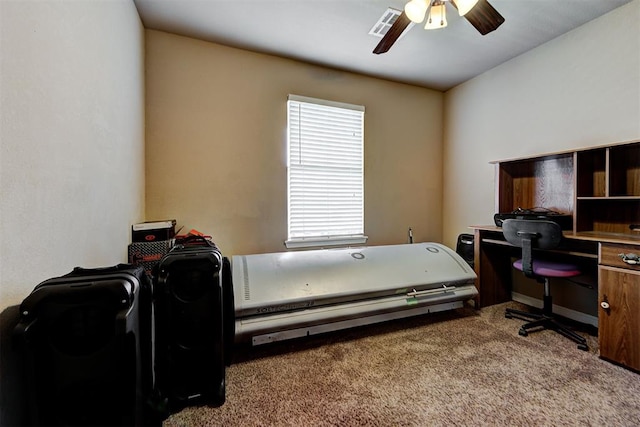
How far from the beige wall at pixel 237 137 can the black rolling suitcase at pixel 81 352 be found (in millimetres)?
1936

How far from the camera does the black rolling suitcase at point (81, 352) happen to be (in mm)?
821

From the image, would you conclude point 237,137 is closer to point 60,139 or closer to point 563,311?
point 60,139

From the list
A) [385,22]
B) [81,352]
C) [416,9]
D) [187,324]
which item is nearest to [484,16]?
[416,9]

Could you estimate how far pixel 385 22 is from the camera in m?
2.44

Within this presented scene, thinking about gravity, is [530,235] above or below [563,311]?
above

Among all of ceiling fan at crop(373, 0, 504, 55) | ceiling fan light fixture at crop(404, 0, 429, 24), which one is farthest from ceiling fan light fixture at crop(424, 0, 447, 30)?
ceiling fan light fixture at crop(404, 0, 429, 24)

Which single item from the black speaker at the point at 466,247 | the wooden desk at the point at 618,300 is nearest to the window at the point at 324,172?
the black speaker at the point at 466,247

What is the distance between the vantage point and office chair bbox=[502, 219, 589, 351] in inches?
81.9

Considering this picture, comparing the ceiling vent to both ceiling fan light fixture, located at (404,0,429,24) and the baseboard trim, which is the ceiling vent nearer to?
ceiling fan light fixture, located at (404,0,429,24)

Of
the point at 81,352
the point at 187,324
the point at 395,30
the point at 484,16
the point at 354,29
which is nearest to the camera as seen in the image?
the point at 81,352

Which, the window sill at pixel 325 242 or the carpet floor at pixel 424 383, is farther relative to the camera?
the window sill at pixel 325 242

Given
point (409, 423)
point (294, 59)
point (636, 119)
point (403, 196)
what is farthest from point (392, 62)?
point (409, 423)

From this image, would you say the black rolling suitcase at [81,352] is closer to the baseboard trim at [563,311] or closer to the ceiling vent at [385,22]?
the ceiling vent at [385,22]

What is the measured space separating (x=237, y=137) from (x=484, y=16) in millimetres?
2363
